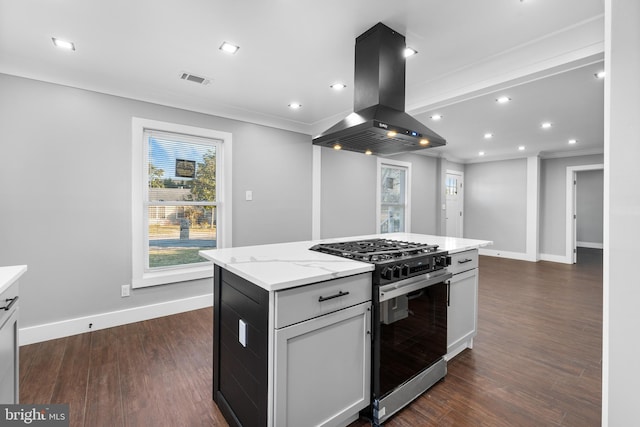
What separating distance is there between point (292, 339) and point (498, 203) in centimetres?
765

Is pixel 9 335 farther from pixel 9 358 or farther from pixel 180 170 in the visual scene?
pixel 180 170

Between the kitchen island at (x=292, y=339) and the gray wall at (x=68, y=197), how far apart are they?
6.35 ft

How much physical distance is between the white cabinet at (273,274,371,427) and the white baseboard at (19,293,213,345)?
2561 mm

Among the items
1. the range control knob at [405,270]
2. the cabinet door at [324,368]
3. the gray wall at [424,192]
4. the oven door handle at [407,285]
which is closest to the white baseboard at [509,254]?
the gray wall at [424,192]

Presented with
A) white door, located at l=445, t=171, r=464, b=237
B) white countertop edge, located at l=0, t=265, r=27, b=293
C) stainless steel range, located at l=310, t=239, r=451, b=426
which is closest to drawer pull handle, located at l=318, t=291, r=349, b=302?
stainless steel range, located at l=310, t=239, r=451, b=426

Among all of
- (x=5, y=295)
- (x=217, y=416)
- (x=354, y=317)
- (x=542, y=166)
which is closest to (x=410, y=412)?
(x=354, y=317)

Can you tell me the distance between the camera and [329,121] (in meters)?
4.18

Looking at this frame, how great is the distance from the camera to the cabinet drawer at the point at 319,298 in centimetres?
129

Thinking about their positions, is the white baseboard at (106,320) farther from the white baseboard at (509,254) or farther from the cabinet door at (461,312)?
the white baseboard at (509,254)

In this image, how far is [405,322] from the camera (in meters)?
1.80

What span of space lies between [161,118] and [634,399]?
13.1 ft

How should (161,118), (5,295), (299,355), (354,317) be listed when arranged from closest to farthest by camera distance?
(5,295), (299,355), (354,317), (161,118)

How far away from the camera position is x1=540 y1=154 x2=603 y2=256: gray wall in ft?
21.4

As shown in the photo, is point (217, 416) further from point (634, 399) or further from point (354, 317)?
point (634, 399)
